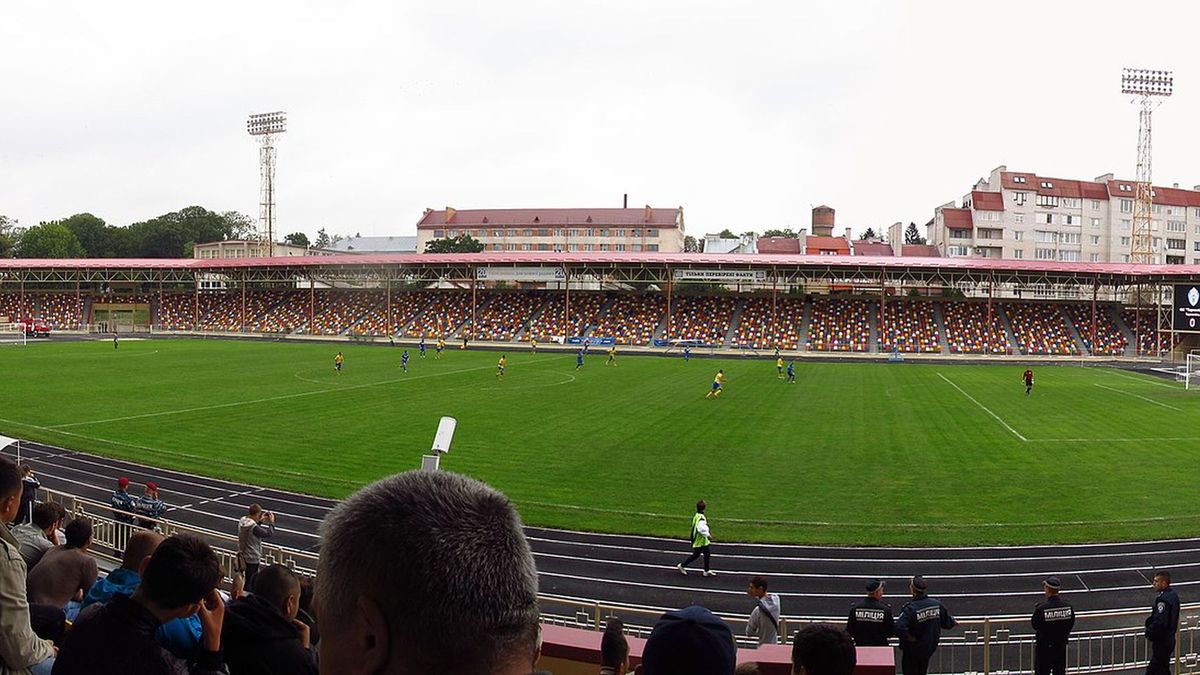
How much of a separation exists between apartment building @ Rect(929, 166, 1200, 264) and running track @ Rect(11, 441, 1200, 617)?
8676cm

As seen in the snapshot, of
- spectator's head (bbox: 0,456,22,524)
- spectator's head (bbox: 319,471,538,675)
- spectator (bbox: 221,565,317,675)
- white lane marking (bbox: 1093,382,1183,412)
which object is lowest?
white lane marking (bbox: 1093,382,1183,412)

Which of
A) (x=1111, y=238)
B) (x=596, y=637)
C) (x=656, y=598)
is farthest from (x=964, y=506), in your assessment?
(x=1111, y=238)

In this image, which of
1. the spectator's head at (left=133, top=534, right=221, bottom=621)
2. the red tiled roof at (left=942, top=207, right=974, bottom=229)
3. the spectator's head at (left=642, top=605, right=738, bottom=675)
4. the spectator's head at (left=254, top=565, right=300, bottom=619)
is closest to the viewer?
the spectator's head at (left=642, top=605, right=738, bottom=675)

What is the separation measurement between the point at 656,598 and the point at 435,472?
12.0m

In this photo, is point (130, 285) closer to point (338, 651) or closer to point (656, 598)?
point (656, 598)

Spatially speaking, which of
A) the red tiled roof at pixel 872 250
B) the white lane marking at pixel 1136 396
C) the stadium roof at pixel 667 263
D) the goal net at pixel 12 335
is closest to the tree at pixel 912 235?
the red tiled roof at pixel 872 250

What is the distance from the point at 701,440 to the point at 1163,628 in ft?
54.6

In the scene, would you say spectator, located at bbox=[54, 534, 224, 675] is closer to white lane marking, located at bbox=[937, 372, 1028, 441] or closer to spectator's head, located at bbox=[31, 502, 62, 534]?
spectator's head, located at bbox=[31, 502, 62, 534]

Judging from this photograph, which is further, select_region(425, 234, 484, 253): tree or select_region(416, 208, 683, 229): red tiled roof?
select_region(416, 208, 683, 229): red tiled roof

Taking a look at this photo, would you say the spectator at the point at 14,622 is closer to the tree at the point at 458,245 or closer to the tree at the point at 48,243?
the tree at the point at 458,245

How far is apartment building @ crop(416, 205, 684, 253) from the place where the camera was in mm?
117938

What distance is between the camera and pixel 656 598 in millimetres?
13266

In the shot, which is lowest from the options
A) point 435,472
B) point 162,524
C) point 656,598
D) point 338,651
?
point 656,598

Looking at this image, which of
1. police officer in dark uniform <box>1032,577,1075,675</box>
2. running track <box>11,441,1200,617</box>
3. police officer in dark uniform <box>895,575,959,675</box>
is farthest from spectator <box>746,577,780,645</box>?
running track <box>11,441,1200,617</box>
